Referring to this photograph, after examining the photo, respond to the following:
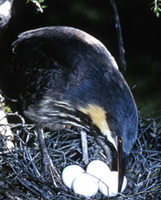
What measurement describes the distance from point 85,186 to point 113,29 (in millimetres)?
1727

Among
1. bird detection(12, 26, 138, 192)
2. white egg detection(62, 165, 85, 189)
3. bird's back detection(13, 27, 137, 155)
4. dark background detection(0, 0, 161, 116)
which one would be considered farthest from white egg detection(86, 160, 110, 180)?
dark background detection(0, 0, 161, 116)

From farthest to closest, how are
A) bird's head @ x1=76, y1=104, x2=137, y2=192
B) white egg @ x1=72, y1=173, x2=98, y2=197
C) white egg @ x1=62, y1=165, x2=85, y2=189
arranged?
white egg @ x1=62, y1=165, x2=85, y2=189 → white egg @ x1=72, y1=173, x2=98, y2=197 → bird's head @ x1=76, y1=104, x2=137, y2=192

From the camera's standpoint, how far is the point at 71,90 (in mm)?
2076

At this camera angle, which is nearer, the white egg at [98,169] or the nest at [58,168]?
the nest at [58,168]

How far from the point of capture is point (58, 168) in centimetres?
240

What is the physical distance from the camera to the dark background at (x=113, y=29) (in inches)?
116

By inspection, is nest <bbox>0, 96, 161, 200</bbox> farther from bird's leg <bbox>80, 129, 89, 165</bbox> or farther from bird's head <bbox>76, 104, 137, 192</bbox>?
bird's head <bbox>76, 104, 137, 192</bbox>

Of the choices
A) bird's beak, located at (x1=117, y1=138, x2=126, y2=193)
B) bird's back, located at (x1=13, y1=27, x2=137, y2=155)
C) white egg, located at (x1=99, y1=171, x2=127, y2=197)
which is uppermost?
bird's back, located at (x1=13, y1=27, x2=137, y2=155)

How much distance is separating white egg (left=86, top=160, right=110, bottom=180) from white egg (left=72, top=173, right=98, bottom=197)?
11 cm

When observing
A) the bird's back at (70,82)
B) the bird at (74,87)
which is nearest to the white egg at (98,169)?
the bird at (74,87)

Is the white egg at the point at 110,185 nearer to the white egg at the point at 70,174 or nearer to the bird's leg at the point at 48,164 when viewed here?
the white egg at the point at 70,174

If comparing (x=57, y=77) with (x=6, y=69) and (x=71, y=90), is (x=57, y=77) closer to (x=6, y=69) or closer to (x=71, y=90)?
(x=71, y=90)

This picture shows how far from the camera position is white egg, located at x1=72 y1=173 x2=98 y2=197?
6.33 feet

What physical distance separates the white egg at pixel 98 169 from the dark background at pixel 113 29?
99 centimetres
